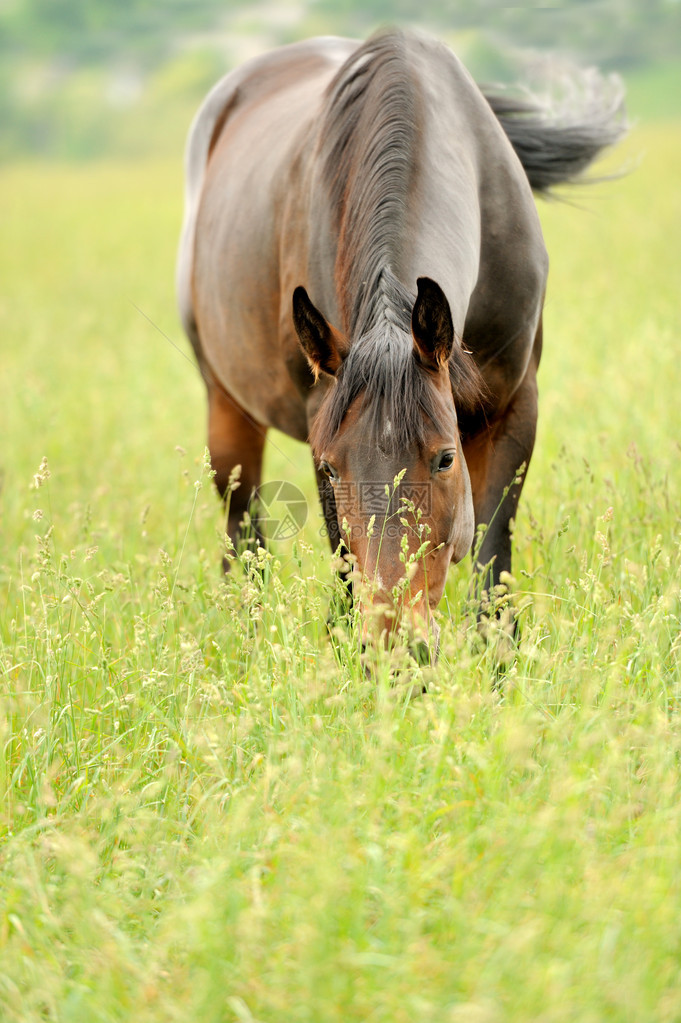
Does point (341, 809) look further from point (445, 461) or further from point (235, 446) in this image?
point (235, 446)

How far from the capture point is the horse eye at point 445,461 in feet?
7.29

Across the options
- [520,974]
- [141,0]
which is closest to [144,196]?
[520,974]

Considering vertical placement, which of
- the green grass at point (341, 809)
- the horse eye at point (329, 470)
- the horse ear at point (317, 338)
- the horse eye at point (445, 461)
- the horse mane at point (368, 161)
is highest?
the horse mane at point (368, 161)

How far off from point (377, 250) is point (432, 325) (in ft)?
1.21

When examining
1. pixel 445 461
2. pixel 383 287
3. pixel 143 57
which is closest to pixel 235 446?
pixel 383 287

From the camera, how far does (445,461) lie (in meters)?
2.26

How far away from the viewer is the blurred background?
31.2m

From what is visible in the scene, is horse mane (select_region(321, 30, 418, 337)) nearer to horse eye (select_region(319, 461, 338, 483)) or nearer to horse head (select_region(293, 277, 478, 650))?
horse head (select_region(293, 277, 478, 650))

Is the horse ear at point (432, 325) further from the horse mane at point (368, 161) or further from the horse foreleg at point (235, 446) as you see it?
the horse foreleg at point (235, 446)

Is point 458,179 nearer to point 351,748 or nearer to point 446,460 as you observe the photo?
point 446,460

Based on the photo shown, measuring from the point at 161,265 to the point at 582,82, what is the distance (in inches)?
456

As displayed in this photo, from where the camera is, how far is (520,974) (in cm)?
134

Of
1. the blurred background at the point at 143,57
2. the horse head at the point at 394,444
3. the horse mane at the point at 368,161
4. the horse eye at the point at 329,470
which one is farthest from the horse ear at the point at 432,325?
the blurred background at the point at 143,57

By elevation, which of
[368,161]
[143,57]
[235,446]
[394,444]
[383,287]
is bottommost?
[235,446]
